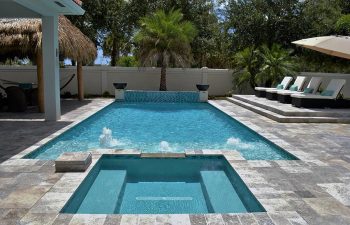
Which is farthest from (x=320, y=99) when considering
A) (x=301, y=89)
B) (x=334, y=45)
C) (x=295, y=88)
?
(x=295, y=88)

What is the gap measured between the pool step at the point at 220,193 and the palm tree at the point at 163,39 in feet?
42.3

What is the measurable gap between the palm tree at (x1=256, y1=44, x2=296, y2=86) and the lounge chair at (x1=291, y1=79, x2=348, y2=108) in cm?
489

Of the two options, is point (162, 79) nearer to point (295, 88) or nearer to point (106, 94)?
point (106, 94)

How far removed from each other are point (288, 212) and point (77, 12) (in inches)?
330

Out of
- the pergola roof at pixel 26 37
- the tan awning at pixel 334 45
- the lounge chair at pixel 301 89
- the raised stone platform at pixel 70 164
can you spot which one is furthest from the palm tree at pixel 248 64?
the raised stone platform at pixel 70 164

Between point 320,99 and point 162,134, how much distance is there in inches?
247

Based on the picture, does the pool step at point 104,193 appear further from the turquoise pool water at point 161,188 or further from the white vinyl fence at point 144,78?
the white vinyl fence at point 144,78

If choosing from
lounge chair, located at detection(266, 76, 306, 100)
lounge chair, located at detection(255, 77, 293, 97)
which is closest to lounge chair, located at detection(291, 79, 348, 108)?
lounge chair, located at detection(266, 76, 306, 100)

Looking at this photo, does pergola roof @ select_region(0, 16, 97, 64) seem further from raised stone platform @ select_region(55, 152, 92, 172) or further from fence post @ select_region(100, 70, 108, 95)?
raised stone platform @ select_region(55, 152, 92, 172)

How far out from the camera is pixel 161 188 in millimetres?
5156

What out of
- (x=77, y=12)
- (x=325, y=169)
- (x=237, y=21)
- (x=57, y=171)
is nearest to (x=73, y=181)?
(x=57, y=171)

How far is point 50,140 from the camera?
7.48m

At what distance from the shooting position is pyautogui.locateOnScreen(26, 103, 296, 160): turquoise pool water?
7328mm

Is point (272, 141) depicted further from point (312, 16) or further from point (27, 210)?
point (312, 16)
